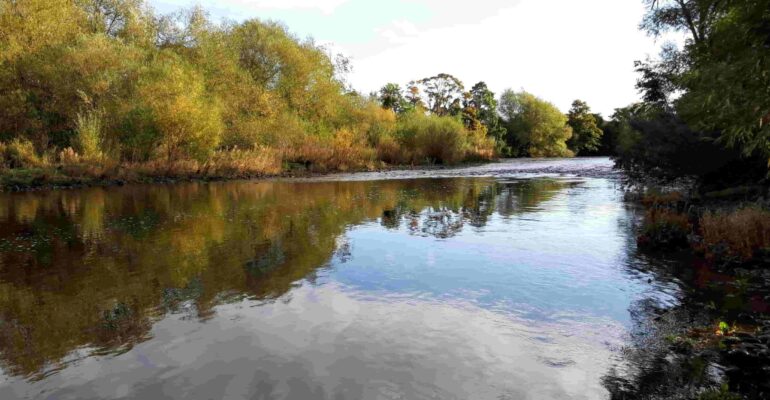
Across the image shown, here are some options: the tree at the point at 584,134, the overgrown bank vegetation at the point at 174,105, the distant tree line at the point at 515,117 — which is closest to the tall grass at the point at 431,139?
the overgrown bank vegetation at the point at 174,105

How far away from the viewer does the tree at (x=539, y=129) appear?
106m

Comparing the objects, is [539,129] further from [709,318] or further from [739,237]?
[709,318]

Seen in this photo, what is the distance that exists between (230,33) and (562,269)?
2022 inches

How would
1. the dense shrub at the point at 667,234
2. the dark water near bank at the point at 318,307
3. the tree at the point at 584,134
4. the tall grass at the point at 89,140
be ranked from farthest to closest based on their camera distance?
the tree at the point at 584,134
the tall grass at the point at 89,140
the dense shrub at the point at 667,234
the dark water near bank at the point at 318,307

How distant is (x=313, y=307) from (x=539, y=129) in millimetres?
103388

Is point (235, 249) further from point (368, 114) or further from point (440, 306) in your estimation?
point (368, 114)

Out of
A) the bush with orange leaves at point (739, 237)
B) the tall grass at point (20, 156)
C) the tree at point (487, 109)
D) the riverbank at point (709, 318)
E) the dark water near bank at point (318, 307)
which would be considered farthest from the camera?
the tree at point (487, 109)

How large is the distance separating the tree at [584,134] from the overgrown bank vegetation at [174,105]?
56428mm

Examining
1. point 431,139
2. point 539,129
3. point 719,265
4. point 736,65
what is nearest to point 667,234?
point 719,265

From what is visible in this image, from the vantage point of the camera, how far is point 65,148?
36438 mm

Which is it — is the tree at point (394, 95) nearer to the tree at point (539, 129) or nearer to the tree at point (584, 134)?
the tree at point (539, 129)

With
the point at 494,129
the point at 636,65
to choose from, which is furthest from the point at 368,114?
the point at 494,129

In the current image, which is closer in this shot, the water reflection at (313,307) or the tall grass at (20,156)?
the water reflection at (313,307)

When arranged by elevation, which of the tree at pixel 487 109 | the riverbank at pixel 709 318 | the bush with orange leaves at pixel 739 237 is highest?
the tree at pixel 487 109
